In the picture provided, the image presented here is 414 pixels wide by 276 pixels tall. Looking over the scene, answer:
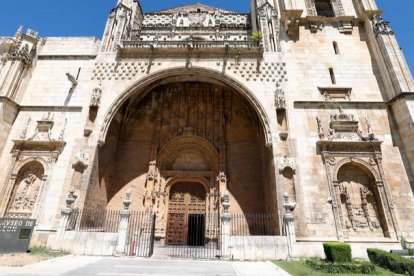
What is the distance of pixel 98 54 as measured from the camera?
1688 centimetres

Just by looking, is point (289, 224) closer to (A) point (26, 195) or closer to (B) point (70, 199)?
(B) point (70, 199)

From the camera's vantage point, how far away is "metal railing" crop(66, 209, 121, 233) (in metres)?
12.1

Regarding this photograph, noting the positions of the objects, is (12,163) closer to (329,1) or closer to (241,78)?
(241,78)

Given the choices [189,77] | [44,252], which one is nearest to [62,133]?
[44,252]

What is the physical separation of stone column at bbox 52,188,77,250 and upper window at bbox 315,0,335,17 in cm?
2105

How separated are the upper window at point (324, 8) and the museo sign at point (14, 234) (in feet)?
74.9

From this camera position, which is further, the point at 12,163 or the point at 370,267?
the point at 12,163

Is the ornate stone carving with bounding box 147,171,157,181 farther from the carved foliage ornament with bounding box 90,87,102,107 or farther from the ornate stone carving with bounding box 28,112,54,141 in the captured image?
the ornate stone carving with bounding box 28,112,54,141

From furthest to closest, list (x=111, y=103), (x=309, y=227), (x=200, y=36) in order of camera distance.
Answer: (x=200, y=36) → (x=111, y=103) → (x=309, y=227)

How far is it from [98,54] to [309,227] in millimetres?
16785

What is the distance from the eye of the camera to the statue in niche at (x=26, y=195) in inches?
524

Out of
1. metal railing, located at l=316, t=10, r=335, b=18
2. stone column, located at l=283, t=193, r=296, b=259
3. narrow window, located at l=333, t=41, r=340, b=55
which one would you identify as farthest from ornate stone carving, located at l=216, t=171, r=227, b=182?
metal railing, located at l=316, t=10, r=335, b=18

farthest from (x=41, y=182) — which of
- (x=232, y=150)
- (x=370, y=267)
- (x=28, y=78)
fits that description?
(x=370, y=267)

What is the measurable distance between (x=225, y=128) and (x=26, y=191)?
1274 centimetres
